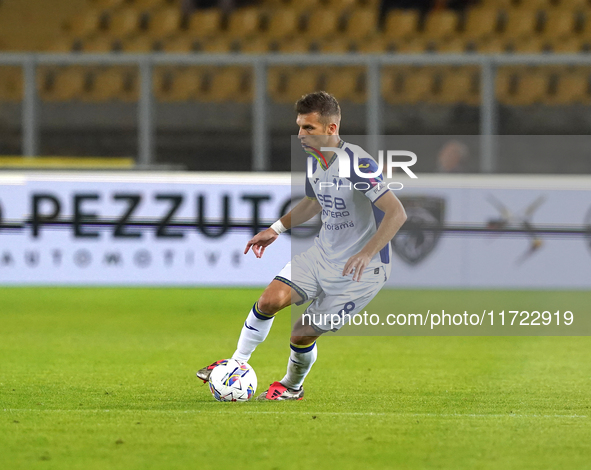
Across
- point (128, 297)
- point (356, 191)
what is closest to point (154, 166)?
point (128, 297)

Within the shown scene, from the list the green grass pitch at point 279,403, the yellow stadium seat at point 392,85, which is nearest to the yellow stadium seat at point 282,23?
the yellow stadium seat at point 392,85

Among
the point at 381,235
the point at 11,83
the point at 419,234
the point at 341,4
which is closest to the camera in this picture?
the point at 381,235

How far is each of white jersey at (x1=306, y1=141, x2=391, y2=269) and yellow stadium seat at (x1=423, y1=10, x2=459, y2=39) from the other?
29.1 feet

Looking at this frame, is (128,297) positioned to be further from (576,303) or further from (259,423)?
(259,423)

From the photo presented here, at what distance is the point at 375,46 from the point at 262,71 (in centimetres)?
263

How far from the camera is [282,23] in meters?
13.9

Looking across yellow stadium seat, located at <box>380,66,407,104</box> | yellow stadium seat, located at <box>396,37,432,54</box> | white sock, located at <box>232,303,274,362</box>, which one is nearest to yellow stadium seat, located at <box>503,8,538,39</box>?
yellow stadium seat, located at <box>396,37,432,54</box>

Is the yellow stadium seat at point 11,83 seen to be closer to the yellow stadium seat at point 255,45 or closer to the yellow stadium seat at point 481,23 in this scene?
the yellow stadium seat at point 255,45

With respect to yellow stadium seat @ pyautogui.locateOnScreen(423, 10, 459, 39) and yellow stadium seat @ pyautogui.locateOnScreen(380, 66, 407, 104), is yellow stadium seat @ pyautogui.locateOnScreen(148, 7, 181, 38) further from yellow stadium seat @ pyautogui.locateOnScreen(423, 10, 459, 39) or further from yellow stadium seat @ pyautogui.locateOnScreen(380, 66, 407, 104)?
yellow stadium seat @ pyautogui.locateOnScreen(380, 66, 407, 104)

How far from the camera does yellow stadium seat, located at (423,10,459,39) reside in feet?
45.0

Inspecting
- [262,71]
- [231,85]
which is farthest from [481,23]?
[231,85]

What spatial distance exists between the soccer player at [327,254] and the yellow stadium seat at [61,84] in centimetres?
→ 663

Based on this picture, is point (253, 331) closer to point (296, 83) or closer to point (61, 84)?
point (296, 83)

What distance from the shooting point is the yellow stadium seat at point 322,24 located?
13664 mm
